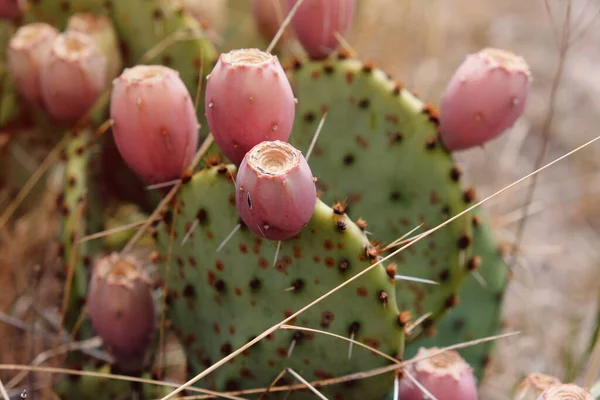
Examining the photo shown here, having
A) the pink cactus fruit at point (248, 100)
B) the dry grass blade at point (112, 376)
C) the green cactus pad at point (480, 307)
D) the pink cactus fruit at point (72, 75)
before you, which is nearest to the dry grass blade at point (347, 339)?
the dry grass blade at point (112, 376)

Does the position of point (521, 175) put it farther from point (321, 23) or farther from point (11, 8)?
→ point (11, 8)

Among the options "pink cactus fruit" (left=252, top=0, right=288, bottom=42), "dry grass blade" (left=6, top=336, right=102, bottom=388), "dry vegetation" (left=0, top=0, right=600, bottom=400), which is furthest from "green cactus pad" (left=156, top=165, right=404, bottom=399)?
"pink cactus fruit" (left=252, top=0, right=288, bottom=42)

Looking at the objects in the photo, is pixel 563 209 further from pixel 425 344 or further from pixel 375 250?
pixel 375 250

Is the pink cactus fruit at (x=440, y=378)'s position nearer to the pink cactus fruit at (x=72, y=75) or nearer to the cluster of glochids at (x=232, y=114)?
the cluster of glochids at (x=232, y=114)

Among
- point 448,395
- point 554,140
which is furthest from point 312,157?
point 554,140

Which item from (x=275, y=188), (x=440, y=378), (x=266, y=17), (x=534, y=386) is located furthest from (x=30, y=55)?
(x=534, y=386)
